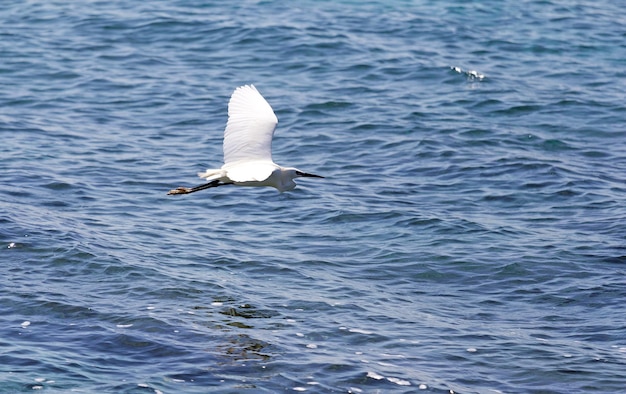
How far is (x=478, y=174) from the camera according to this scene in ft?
44.0

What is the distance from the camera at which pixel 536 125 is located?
15.1 m

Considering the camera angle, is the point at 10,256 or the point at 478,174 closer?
the point at 10,256

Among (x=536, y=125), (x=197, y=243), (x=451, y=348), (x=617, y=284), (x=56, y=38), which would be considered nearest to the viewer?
(x=451, y=348)

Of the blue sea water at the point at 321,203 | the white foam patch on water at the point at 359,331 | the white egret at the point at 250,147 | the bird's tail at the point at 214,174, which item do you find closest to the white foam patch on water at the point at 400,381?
the blue sea water at the point at 321,203

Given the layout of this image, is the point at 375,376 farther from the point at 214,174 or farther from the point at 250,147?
the point at 250,147

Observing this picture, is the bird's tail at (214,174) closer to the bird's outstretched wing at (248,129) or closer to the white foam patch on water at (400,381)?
the bird's outstretched wing at (248,129)

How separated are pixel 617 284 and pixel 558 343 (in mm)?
1581

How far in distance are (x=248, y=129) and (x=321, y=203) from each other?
2923mm

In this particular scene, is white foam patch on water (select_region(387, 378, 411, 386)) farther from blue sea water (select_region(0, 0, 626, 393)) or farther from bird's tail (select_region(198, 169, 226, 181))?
bird's tail (select_region(198, 169, 226, 181))

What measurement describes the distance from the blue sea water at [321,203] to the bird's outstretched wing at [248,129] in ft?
4.24

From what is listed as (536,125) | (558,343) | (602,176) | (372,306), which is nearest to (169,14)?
(536,125)

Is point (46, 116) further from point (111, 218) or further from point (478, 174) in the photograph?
point (478, 174)

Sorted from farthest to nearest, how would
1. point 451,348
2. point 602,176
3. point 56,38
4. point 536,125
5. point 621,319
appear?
point 56,38, point 536,125, point 602,176, point 621,319, point 451,348

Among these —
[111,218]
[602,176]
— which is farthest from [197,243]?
[602,176]
